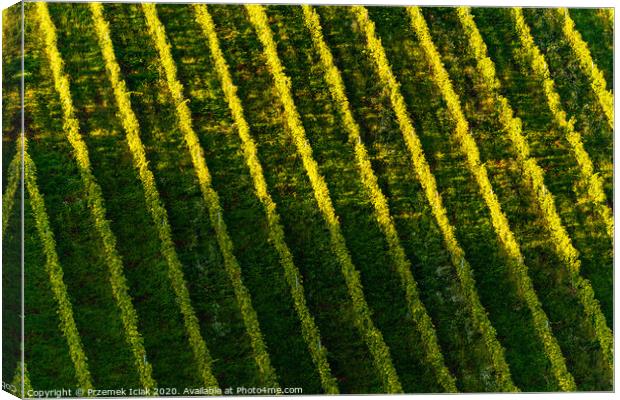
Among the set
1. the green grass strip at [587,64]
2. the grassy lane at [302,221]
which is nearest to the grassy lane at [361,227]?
the grassy lane at [302,221]

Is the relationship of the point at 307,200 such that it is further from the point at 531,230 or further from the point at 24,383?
the point at 24,383

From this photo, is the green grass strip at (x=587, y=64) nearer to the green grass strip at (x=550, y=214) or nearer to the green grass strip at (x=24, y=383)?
the green grass strip at (x=550, y=214)

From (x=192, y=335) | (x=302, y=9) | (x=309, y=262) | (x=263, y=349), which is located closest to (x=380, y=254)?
(x=309, y=262)

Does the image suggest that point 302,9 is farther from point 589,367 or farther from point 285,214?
point 589,367

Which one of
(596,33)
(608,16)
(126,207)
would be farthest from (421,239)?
(608,16)

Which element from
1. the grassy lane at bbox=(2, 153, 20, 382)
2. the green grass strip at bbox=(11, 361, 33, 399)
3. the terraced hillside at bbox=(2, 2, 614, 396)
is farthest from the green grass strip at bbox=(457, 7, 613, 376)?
the green grass strip at bbox=(11, 361, 33, 399)

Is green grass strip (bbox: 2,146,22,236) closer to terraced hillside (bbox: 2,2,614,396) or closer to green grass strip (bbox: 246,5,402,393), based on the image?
terraced hillside (bbox: 2,2,614,396)
